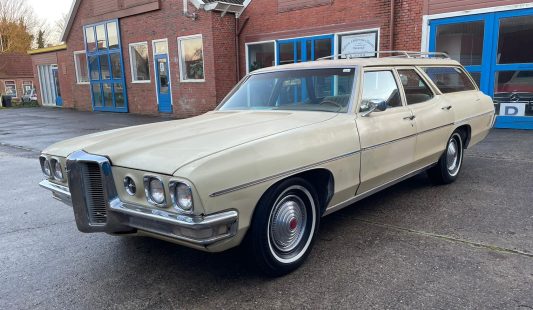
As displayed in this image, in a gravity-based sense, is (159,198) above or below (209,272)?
above

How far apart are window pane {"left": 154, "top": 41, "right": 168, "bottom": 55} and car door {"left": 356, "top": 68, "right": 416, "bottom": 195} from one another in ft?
43.7

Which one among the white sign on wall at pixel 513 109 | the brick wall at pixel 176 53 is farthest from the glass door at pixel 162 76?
the white sign on wall at pixel 513 109

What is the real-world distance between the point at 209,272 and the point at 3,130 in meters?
13.9

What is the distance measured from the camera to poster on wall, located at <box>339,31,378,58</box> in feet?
38.4

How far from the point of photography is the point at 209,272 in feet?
10.8

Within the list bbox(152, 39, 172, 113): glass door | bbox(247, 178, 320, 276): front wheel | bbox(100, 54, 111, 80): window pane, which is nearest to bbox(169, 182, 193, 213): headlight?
bbox(247, 178, 320, 276): front wheel

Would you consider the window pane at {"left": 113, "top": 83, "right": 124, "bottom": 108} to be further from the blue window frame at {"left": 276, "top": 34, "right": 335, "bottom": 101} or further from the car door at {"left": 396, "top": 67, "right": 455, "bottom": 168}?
the car door at {"left": 396, "top": 67, "right": 455, "bottom": 168}

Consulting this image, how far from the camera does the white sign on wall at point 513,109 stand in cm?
981

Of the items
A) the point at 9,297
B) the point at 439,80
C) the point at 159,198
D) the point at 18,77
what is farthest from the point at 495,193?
the point at 18,77

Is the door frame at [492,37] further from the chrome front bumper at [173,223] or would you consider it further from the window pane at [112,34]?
the window pane at [112,34]

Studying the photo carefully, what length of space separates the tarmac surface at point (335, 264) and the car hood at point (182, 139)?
3.18 feet

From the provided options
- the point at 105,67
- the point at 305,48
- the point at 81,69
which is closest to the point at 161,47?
the point at 105,67

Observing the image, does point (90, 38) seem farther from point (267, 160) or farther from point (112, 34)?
point (267, 160)

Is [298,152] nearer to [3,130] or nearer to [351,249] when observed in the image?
[351,249]
